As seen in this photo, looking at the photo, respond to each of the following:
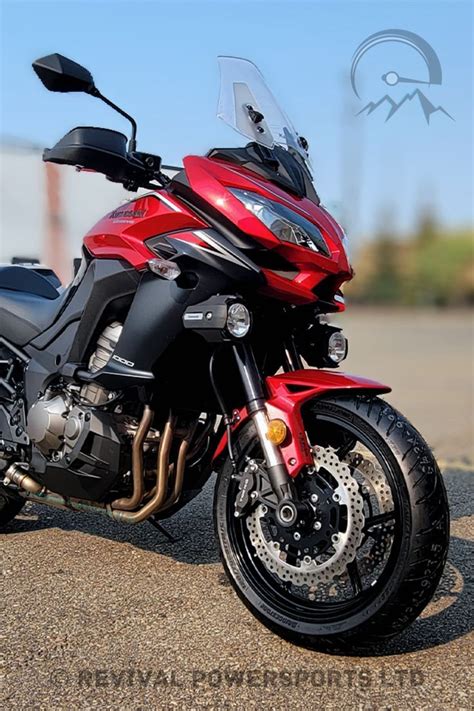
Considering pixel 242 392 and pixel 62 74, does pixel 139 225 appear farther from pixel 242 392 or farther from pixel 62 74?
pixel 242 392

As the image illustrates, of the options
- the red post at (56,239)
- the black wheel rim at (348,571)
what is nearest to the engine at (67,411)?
the black wheel rim at (348,571)

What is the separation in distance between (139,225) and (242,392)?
78 cm

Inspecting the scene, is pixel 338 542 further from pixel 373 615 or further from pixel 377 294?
pixel 377 294

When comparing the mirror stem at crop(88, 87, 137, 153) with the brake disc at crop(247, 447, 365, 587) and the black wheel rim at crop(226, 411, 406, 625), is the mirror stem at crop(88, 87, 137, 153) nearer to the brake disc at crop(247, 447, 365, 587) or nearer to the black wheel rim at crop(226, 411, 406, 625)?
the black wheel rim at crop(226, 411, 406, 625)

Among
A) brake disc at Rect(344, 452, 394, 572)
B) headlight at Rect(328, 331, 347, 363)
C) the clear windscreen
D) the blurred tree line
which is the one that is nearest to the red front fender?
brake disc at Rect(344, 452, 394, 572)

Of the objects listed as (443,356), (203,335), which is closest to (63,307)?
(203,335)

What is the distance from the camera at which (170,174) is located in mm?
3938

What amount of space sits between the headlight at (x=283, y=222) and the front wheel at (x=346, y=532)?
58 centimetres

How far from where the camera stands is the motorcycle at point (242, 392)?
3.35 metres

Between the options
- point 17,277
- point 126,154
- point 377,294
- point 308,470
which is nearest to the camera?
point 308,470

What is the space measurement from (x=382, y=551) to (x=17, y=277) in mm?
2322

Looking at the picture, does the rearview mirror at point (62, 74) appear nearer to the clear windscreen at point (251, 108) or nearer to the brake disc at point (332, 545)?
the clear windscreen at point (251, 108)

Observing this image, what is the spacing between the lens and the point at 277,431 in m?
3.48

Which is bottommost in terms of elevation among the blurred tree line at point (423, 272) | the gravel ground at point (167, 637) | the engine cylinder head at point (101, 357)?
the gravel ground at point (167, 637)
